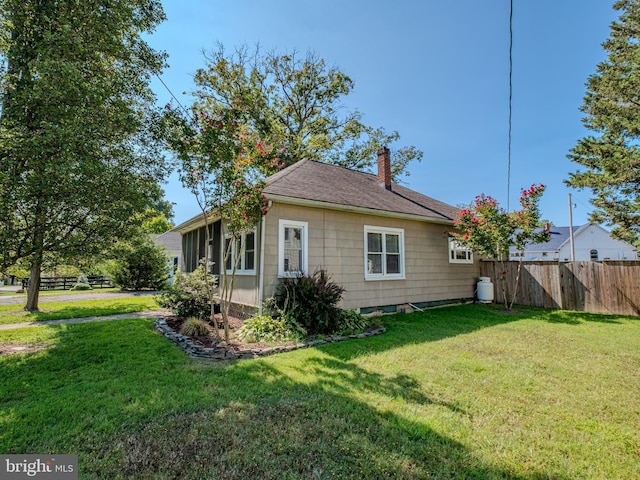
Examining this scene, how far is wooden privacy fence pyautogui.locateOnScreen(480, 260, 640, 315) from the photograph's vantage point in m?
9.48

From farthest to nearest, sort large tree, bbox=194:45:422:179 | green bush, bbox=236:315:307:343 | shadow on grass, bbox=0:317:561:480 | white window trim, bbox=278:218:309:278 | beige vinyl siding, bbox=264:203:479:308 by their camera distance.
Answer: large tree, bbox=194:45:422:179 < beige vinyl siding, bbox=264:203:479:308 < white window trim, bbox=278:218:309:278 < green bush, bbox=236:315:307:343 < shadow on grass, bbox=0:317:561:480

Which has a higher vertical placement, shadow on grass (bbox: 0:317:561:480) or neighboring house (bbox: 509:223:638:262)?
neighboring house (bbox: 509:223:638:262)

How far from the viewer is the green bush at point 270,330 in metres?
6.18

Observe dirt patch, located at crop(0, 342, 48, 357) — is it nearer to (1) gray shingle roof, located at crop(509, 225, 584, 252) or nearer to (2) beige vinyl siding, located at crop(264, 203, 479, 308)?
(2) beige vinyl siding, located at crop(264, 203, 479, 308)

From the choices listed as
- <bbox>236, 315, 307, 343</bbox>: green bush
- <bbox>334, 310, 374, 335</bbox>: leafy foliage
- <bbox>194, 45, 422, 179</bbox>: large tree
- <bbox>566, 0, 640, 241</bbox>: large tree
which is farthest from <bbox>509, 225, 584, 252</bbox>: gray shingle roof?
<bbox>236, 315, 307, 343</bbox>: green bush

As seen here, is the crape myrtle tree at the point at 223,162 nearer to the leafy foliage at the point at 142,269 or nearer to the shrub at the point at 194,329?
the shrub at the point at 194,329

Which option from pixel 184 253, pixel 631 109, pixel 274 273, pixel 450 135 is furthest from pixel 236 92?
pixel 631 109

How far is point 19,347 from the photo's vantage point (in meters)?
5.99

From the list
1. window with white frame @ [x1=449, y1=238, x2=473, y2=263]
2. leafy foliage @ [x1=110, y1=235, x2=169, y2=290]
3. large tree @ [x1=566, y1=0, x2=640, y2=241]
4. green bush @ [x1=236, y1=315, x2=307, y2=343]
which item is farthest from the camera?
leafy foliage @ [x1=110, y1=235, x2=169, y2=290]

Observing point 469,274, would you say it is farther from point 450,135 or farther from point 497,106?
point 450,135

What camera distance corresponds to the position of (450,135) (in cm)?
1480

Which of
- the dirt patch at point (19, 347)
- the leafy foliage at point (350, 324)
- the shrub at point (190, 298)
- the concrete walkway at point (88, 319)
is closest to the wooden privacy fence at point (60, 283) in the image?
the concrete walkway at point (88, 319)

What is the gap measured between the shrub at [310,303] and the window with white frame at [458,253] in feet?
20.1

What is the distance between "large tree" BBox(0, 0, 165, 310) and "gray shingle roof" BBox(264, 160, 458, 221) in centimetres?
336
